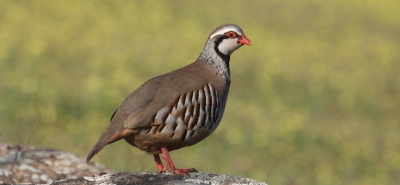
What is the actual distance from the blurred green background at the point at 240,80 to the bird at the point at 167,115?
1620 millimetres

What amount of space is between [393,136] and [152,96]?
14340mm

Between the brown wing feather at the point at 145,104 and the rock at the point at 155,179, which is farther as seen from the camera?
the brown wing feather at the point at 145,104

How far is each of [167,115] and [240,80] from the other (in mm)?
16383

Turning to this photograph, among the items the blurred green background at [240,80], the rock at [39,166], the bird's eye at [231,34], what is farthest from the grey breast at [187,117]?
the rock at [39,166]

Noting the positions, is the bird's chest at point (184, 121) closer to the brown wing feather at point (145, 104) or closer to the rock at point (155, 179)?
the brown wing feather at point (145, 104)

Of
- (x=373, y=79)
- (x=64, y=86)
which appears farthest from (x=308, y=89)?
(x=64, y=86)

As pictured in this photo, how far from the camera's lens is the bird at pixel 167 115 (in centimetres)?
676

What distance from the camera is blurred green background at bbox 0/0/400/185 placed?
49.4 feet

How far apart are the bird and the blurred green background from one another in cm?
162

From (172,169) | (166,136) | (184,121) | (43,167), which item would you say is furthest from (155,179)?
(43,167)

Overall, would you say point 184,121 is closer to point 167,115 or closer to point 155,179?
point 167,115

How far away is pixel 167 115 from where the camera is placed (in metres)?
6.86

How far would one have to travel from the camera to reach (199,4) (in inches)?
1372

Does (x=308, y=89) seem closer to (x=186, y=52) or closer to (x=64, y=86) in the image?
(x=186, y=52)
